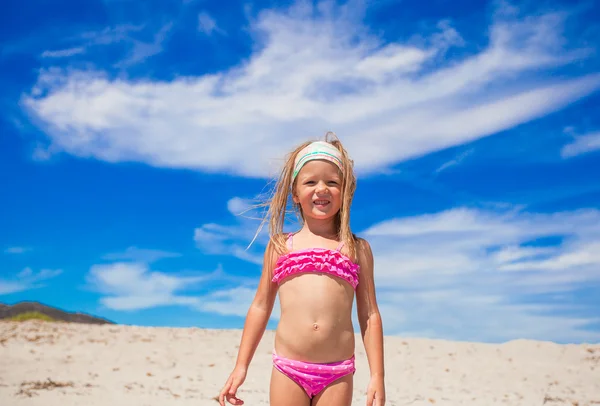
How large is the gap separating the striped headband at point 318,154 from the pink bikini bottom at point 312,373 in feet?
4.34

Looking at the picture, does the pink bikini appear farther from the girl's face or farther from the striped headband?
the striped headband

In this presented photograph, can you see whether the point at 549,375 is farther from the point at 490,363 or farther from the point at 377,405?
the point at 377,405

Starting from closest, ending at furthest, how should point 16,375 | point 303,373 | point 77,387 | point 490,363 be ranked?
point 303,373
point 77,387
point 16,375
point 490,363

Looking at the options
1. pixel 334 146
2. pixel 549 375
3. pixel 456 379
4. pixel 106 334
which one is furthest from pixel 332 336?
pixel 106 334

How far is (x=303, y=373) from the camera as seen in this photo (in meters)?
3.81

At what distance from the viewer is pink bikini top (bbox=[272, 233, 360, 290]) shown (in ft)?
12.9

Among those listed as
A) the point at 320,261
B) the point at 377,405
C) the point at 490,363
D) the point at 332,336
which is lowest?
the point at 377,405

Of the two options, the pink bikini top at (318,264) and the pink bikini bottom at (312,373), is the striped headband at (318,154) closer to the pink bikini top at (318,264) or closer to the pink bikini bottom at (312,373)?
the pink bikini top at (318,264)

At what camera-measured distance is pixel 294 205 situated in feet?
14.4

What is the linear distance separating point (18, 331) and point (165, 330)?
3.00m

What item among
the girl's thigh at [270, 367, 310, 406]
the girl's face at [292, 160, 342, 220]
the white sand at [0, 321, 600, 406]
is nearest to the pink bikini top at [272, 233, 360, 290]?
the girl's face at [292, 160, 342, 220]

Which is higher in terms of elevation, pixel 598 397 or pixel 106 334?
pixel 106 334

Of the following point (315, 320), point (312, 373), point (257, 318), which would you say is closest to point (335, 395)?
point (312, 373)

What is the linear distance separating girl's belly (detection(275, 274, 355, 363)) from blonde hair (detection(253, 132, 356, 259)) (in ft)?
0.94
